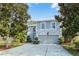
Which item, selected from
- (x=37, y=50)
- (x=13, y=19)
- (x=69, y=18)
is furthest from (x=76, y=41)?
(x=13, y=19)

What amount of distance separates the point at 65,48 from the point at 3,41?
0.97 meters

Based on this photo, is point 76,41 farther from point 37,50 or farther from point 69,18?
point 37,50

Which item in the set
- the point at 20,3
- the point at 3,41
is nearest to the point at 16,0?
the point at 20,3

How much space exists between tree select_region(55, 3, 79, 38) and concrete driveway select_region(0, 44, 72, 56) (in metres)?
0.26

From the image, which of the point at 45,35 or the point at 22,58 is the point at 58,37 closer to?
the point at 45,35

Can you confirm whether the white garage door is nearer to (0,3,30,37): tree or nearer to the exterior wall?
the exterior wall

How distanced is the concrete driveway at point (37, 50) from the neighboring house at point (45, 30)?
0.09 meters

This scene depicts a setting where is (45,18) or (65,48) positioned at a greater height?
(45,18)

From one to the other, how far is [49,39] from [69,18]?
1.49 feet

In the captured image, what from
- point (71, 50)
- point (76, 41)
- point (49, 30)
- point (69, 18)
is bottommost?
point (71, 50)

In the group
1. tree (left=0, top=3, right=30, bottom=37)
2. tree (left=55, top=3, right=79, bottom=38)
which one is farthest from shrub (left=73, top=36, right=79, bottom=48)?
tree (left=0, top=3, right=30, bottom=37)

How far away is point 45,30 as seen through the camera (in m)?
4.22

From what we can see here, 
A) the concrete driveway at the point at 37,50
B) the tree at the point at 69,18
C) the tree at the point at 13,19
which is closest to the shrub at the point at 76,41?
the tree at the point at 69,18

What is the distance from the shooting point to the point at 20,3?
13.7 ft
